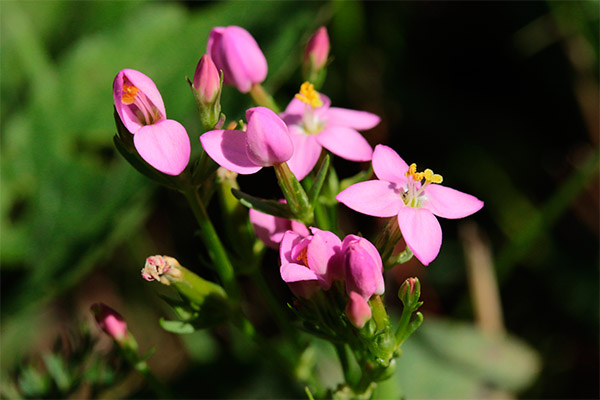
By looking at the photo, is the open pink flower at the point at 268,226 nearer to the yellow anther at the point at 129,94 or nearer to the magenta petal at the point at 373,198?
the magenta petal at the point at 373,198

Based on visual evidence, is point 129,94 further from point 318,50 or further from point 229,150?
point 318,50

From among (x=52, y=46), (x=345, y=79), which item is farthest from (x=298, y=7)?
(x=52, y=46)

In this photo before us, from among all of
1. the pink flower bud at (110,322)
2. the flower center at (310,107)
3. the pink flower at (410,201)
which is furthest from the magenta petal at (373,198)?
the pink flower bud at (110,322)

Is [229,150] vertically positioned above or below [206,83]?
below

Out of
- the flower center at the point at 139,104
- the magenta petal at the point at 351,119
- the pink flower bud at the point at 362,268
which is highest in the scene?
the flower center at the point at 139,104

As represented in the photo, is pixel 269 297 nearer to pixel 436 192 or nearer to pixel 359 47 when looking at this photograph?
pixel 436 192

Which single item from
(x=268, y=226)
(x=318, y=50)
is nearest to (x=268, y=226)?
(x=268, y=226)
